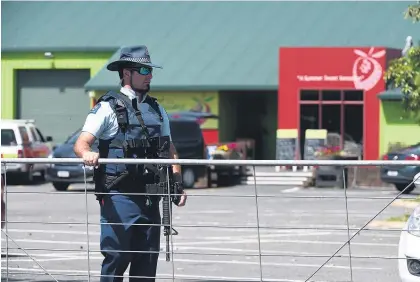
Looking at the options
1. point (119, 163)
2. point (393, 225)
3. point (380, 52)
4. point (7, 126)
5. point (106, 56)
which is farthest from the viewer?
point (106, 56)

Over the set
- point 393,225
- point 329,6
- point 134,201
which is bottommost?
point 393,225

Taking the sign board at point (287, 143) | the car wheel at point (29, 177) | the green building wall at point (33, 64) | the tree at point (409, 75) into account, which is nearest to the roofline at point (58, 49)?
the green building wall at point (33, 64)

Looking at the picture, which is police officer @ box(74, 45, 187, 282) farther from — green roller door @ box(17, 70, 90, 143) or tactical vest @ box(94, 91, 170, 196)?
green roller door @ box(17, 70, 90, 143)

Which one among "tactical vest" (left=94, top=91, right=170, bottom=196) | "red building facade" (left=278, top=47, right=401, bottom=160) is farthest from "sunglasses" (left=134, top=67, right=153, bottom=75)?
"red building facade" (left=278, top=47, right=401, bottom=160)

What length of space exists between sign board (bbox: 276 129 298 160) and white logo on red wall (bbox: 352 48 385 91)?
2804 millimetres

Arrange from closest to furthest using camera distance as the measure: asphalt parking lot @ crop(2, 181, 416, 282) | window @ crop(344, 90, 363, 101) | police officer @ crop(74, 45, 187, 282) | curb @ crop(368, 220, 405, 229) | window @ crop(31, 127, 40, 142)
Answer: police officer @ crop(74, 45, 187, 282) → asphalt parking lot @ crop(2, 181, 416, 282) → curb @ crop(368, 220, 405, 229) → window @ crop(31, 127, 40, 142) → window @ crop(344, 90, 363, 101)

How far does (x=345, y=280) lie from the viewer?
11.4 m

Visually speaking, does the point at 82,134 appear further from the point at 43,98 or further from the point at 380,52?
the point at 43,98

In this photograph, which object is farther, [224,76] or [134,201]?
[224,76]

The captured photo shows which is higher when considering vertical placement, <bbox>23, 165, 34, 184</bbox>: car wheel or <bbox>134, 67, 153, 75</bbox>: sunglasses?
<bbox>134, 67, 153, 75</bbox>: sunglasses

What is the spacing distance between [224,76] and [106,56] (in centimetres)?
584

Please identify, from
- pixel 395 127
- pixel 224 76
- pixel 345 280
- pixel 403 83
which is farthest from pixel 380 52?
pixel 345 280

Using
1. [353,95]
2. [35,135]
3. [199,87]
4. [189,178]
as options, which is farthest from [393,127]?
[35,135]

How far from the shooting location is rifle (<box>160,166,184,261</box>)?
7430 millimetres
